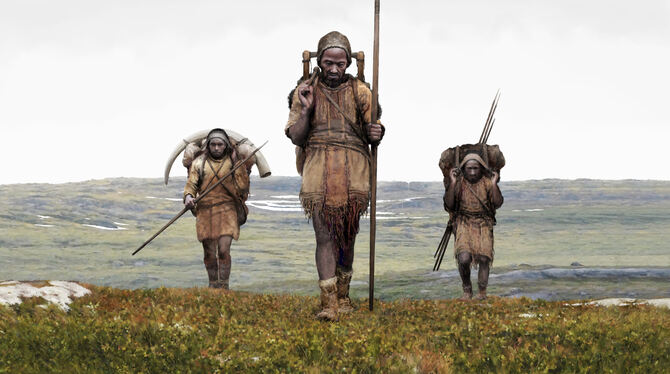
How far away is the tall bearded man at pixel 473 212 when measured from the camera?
1380 centimetres

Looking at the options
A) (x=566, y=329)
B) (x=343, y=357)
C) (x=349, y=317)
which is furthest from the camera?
(x=349, y=317)

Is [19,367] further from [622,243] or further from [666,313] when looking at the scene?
[622,243]

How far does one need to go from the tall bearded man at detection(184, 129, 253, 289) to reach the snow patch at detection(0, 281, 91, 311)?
3.42 metres

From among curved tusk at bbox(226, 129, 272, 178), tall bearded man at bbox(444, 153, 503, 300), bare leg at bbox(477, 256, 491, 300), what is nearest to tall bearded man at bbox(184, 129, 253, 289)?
curved tusk at bbox(226, 129, 272, 178)

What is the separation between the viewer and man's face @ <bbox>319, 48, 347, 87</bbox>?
956 centimetres

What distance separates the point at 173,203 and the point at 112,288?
58714 millimetres

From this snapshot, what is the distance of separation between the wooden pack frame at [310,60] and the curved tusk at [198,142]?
4883 millimetres

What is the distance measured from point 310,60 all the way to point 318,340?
12.4 feet

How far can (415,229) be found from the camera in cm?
5428

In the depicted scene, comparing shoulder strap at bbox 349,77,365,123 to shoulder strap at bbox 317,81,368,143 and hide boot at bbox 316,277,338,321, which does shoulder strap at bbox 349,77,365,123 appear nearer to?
shoulder strap at bbox 317,81,368,143

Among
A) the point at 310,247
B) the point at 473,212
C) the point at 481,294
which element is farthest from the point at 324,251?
the point at 310,247

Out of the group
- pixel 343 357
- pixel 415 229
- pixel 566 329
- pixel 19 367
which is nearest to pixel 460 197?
pixel 566 329

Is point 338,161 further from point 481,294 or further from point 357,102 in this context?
point 481,294

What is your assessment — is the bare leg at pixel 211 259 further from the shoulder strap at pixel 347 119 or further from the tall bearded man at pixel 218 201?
the shoulder strap at pixel 347 119
